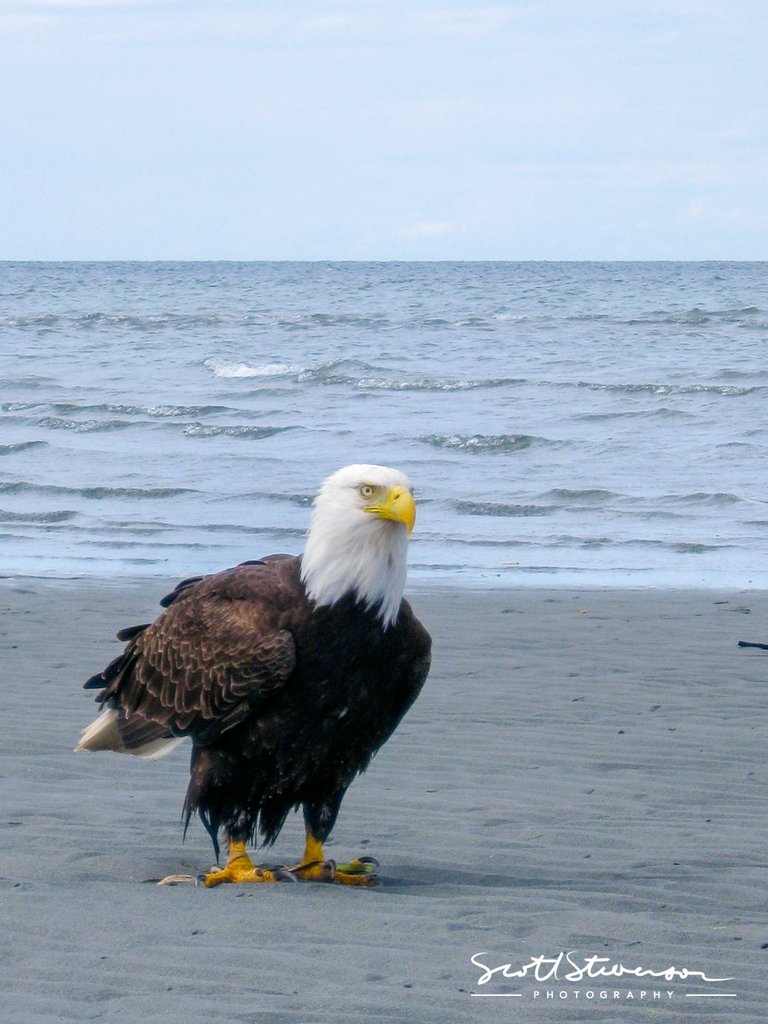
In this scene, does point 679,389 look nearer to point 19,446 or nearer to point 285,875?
point 19,446

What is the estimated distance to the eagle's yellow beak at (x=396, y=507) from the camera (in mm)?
4023

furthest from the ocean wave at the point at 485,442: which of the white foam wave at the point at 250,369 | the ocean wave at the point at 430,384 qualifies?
the white foam wave at the point at 250,369

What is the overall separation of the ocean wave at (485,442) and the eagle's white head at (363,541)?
12588mm

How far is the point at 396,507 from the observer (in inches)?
159

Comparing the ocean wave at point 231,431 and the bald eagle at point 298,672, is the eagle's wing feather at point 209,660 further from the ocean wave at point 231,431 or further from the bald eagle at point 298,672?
the ocean wave at point 231,431

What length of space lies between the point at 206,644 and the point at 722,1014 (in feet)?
5.90

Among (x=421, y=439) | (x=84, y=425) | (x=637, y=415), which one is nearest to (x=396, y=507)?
(x=421, y=439)

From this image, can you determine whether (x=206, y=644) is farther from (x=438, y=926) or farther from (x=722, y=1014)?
(x=722, y=1014)

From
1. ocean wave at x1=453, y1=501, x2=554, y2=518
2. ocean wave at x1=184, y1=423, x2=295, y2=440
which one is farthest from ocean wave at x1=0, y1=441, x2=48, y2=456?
ocean wave at x1=453, y1=501, x2=554, y2=518

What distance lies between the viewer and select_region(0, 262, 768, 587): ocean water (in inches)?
462

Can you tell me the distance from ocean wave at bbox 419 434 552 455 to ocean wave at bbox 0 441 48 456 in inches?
175

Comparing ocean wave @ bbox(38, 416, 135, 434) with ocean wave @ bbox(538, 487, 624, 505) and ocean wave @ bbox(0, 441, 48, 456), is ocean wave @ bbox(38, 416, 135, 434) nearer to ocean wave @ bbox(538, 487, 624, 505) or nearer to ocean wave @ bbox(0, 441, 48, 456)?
ocean wave @ bbox(0, 441, 48, 456)

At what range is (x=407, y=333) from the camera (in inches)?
1284

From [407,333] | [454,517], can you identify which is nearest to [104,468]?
[454,517]
